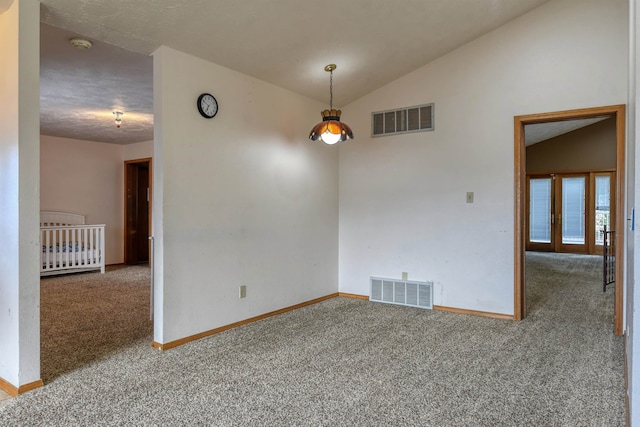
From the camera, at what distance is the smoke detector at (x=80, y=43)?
3.18 meters

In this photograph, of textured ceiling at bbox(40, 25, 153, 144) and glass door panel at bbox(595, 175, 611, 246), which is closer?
textured ceiling at bbox(40, 25, 153, 144)

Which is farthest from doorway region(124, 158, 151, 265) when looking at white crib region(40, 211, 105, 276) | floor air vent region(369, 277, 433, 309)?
floor air vent region(369, 277, 433, 309)

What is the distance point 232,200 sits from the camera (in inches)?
149

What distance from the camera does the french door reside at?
31.0 feet

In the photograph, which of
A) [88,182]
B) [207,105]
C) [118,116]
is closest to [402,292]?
[207,105]

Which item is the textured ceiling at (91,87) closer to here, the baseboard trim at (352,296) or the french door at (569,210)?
the baseboard trim at (352,296)

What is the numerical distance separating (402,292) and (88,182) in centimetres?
641

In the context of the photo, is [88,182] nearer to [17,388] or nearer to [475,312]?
[17,388]

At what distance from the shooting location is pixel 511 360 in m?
2.94

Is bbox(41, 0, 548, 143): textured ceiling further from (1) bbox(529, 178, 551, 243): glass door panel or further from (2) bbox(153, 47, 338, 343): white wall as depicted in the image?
(1) bbox(529, 178, 551, 243): glass door panel

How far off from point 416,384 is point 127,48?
337 cm

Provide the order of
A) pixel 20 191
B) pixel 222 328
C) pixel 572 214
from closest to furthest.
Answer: pixel 20 191 → pixel 222 328 → pixel 572 214

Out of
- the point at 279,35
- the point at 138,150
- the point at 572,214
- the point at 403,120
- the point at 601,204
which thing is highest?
the point at 279,35

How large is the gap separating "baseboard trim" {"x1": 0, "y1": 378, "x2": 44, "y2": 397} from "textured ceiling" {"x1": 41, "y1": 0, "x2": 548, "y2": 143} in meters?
2.39
